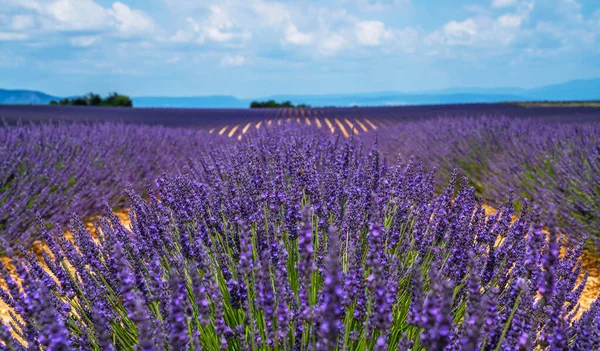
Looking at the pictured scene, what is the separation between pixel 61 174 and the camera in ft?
16.2

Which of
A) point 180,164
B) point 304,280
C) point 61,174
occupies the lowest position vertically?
point 180,164

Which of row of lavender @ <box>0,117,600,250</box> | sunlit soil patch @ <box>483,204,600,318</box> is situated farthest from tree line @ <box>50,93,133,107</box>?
sunlit soil patch @ <box>483,204,600,318</box>

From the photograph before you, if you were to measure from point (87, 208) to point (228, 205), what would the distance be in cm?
367

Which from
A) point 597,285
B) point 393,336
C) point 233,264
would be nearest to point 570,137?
point 597,285

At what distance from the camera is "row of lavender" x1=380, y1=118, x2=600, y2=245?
4.12 meters

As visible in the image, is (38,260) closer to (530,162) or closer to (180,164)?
(180,164)

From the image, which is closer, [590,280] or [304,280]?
[304,280]

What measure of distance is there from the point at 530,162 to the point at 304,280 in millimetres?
5109

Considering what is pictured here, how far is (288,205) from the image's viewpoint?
6.63 ft

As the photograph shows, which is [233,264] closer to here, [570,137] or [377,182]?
[377,182]

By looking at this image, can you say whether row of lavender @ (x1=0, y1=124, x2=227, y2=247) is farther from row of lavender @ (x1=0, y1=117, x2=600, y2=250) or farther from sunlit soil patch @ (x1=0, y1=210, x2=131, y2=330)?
sunlit soil patch @ (x1=0, y1=210, x2=131, y2=330)

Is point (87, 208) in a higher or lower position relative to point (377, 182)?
lower

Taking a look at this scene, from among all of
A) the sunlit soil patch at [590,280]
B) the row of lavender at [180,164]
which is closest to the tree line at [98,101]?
the row of lavender at [180,164]

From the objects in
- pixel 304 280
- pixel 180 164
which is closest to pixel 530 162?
pixel 304 280
